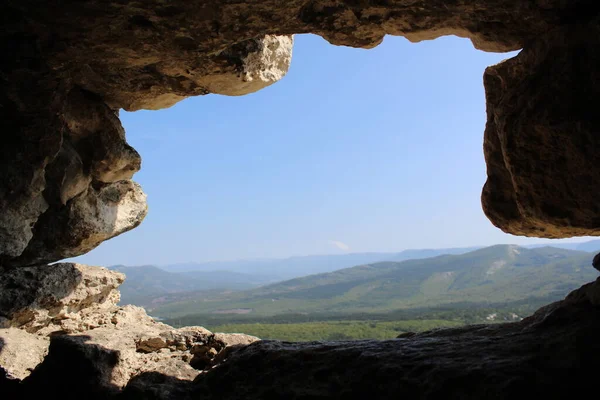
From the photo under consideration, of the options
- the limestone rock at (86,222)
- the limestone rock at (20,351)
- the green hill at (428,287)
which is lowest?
the green hill at (428,287)

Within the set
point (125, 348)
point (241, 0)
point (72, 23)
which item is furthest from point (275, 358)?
point (72, 23)

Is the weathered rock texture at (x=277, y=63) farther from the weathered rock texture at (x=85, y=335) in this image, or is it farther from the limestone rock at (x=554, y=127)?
the weathered rock texture at (x=85, y=335)

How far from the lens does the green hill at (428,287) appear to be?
73.8m

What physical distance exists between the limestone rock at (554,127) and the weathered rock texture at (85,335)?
4.94m

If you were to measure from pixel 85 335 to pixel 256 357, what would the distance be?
3.03 metres

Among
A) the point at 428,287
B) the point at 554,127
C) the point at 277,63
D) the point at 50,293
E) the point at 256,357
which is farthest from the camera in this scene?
the point at 428,287

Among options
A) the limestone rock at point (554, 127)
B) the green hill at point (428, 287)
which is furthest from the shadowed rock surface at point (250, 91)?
the green hill at point (428, 287)

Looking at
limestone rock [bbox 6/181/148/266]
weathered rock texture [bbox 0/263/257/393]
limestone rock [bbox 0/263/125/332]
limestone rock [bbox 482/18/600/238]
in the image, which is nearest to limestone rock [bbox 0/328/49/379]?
weathered rock texture [bbox 0/263/257/393]

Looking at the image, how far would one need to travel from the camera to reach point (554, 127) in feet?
14.1

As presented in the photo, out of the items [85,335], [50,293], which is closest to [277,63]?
[85,335]

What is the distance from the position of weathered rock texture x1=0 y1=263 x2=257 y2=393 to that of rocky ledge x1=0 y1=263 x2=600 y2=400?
17 millimetres

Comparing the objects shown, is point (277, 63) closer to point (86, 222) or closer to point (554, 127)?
point (554, 127)

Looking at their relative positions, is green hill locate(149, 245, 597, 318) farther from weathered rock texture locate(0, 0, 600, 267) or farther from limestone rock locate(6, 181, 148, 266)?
weathered rock texture locate(0, 0, 600, 267)

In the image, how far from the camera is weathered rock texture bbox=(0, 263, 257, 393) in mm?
5676
